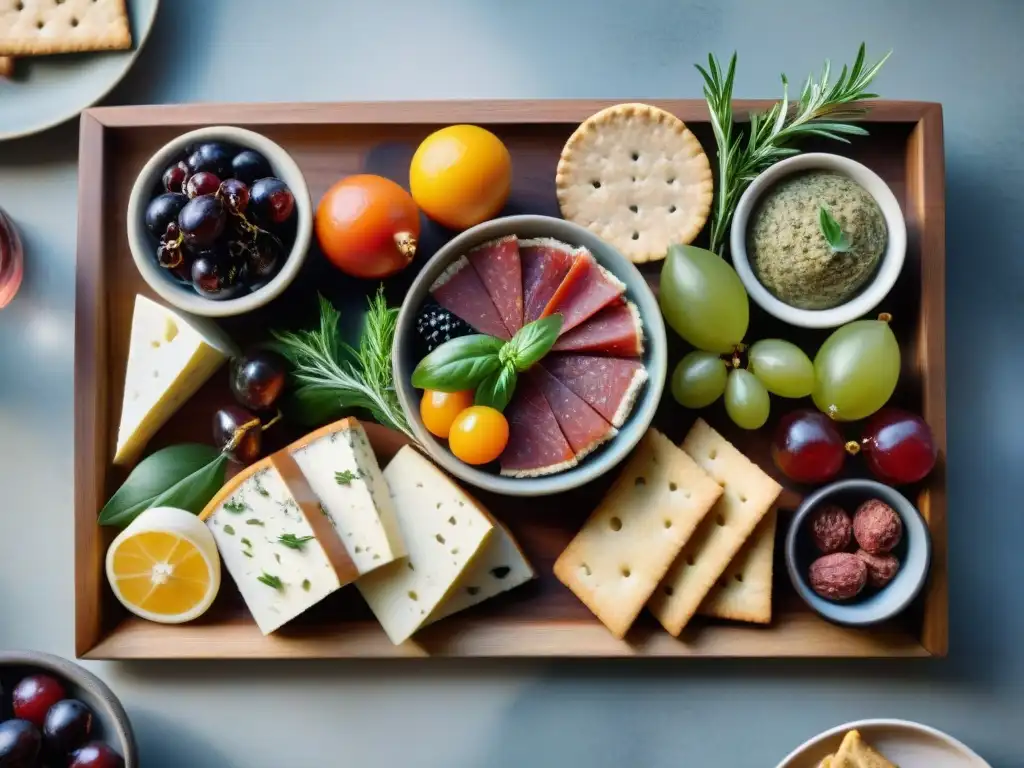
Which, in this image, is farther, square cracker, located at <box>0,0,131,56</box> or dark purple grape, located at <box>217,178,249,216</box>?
square cracker, located at <box>0,0,131,56</box>

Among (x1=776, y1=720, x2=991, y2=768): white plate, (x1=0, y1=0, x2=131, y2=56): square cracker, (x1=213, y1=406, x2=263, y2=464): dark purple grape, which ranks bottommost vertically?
(x1=776, y1=720, x2=991, y2=768): white plate

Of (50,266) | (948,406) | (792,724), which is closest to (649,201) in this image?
(948,406)

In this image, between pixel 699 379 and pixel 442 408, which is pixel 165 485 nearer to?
pixel 442 408

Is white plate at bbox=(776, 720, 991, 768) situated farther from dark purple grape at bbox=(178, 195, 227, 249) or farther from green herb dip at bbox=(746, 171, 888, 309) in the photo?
dark purple grape at bbox=(178, 195, 227, 249)

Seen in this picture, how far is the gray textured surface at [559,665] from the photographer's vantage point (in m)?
1.15

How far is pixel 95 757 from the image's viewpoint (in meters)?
1.00

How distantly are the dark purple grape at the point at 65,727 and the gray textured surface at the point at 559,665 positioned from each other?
0.14 m

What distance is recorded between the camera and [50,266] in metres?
1.21

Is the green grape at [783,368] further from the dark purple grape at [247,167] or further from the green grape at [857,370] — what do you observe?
the dark purple grape at [247,167]

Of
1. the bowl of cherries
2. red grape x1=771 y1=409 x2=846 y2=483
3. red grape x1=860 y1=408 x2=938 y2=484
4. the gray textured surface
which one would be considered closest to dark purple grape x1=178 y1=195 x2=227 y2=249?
the bowl of cherries

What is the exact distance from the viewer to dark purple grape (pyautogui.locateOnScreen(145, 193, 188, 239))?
98 centimetres

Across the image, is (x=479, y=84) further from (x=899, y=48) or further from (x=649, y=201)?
(x=899, y=48)

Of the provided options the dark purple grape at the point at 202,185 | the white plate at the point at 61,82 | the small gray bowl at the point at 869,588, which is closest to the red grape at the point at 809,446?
the small gray bowl at the point at 869,588

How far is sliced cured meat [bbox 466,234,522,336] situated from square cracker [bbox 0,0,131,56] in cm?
54
